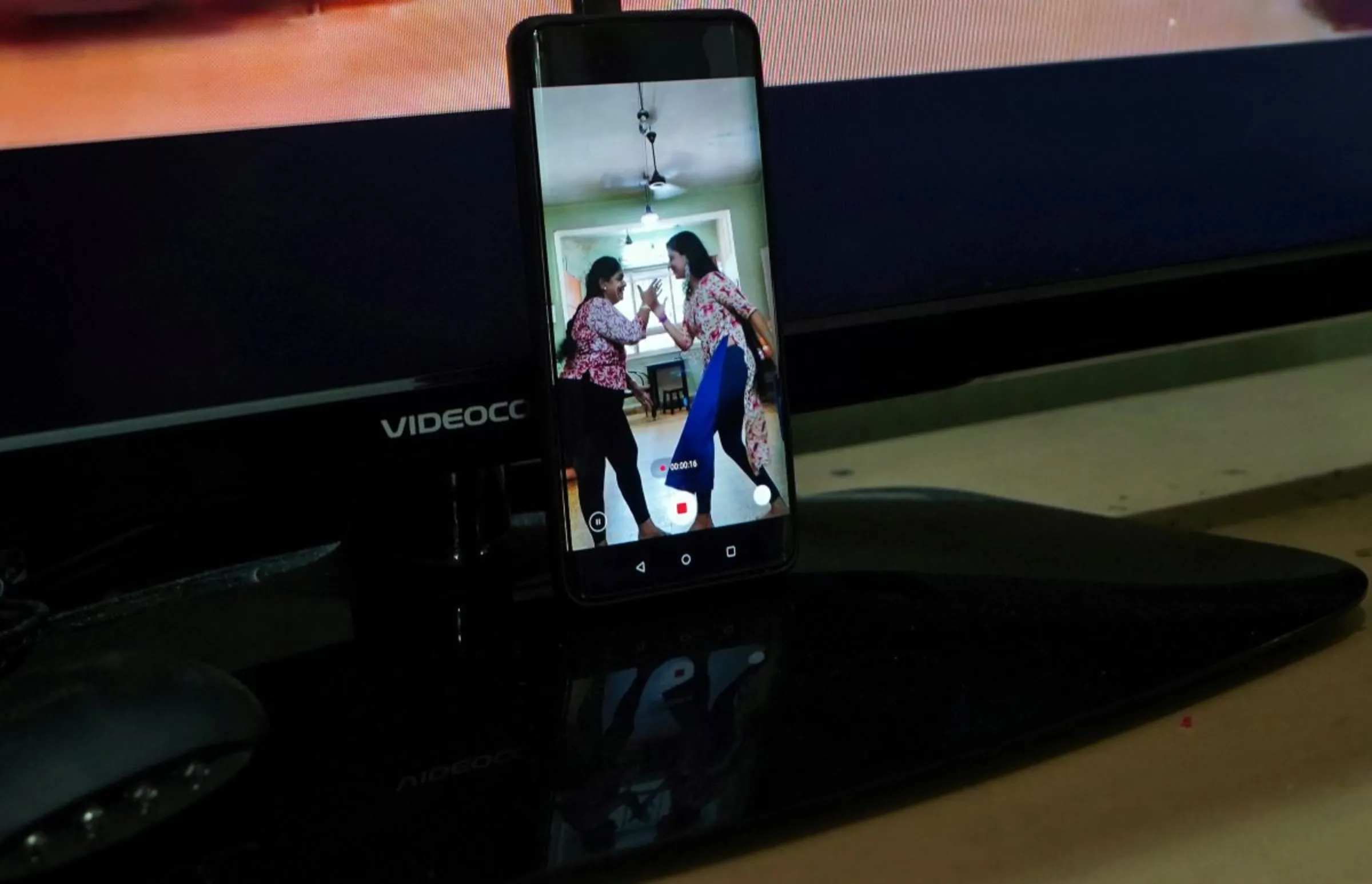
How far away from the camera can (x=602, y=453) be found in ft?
1.57

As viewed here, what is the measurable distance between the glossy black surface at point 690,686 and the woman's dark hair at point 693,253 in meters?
0.12

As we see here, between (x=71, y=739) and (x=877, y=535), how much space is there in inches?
13.4

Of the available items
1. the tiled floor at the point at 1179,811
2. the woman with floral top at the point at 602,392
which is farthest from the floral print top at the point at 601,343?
the tiled floor at the point at 1179,811

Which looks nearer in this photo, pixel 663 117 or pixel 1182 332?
pixel 663 117

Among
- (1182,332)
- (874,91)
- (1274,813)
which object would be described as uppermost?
(874,91)

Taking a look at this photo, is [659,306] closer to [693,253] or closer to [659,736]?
[693,253]

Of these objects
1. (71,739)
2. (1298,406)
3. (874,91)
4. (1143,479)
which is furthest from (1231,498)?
(71,739)

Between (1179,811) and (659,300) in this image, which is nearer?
(1179,811)

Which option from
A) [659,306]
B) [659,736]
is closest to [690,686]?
[659,736]

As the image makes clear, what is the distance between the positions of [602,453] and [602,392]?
0.9 inches

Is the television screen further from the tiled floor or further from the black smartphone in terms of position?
the tiled floor

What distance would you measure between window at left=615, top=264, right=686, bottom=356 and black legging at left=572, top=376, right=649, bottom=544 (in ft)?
0.07

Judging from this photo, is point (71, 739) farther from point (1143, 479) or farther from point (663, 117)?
point (1143, 479)

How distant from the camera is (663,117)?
0.48 m
